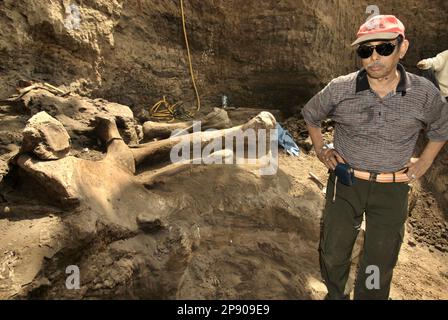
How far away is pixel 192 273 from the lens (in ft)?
8.88

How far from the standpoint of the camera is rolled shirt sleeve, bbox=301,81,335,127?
2268mm

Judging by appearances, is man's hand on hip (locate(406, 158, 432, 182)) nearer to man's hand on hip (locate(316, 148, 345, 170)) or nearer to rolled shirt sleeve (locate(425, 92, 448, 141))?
rolled shirt sleeve (locate(425, 92, 448, 141))

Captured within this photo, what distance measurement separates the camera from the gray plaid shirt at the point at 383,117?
2.08 meters

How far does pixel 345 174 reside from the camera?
2201mm

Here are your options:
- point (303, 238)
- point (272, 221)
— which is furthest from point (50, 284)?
point (303, 238)

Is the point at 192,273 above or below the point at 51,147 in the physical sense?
below

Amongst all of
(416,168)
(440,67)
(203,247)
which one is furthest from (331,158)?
(440,67)

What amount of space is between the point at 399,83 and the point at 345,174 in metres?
0.61

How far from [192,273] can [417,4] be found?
6280 mm

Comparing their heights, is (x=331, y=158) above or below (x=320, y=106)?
below

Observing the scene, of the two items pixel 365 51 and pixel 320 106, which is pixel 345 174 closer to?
pixel 320 106

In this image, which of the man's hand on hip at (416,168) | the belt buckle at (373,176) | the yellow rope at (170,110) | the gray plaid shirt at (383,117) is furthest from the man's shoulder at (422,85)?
the yellow rope at (170,110)

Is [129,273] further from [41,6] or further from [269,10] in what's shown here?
[269,10]

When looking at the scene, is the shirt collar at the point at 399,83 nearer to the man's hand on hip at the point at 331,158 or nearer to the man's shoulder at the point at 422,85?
the man's shoulder at the point at 422,85
